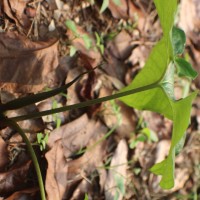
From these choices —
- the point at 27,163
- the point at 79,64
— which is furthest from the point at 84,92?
the point at 27,163

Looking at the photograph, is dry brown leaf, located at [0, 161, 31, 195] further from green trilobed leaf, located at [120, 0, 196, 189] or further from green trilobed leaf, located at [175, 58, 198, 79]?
green trilobed leaf, located at [175, 58, 198, 79]

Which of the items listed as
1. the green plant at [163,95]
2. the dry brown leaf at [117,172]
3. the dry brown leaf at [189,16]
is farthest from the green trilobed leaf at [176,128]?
the dry brown leaf at [189,16]

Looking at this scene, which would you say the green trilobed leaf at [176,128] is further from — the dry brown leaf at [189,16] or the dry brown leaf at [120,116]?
the dry brown leaf at [189,16]

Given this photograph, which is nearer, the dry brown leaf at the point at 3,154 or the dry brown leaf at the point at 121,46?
the dry brown leaf at the point at 3,154

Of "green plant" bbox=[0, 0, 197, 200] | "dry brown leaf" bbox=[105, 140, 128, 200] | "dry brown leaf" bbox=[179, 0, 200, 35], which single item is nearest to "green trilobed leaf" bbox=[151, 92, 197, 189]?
"green plant" bbox=[0, 0, 197, 200]

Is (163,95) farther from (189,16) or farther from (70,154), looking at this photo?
(189,16)

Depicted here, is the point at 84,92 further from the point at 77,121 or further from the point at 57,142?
the point at 57,142
